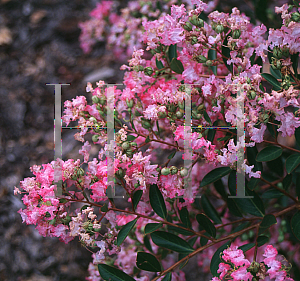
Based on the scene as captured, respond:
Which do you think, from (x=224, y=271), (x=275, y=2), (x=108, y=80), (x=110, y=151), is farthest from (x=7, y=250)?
(x=275, y=2)

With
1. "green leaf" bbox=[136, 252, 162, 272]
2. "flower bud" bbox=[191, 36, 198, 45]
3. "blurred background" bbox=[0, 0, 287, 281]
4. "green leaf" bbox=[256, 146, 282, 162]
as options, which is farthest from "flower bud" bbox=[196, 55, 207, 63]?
"blurred background" bbox=[0, 0, 287, 281]

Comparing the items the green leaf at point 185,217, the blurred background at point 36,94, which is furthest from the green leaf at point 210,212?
the blurred background at point 36,94

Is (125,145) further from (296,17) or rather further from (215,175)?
(296,17)

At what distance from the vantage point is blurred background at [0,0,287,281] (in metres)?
1.69

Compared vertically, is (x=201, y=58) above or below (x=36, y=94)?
above

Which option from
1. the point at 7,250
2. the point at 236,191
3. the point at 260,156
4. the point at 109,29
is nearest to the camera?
the point at 260,156

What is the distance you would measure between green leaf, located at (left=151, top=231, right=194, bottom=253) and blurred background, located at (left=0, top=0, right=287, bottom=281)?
1.01 m

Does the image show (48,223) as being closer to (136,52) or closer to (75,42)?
(136,52)

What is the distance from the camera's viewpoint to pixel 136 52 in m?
0.86

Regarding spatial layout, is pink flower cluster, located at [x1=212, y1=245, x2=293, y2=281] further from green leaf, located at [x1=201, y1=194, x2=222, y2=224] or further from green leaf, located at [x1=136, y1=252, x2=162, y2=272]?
green leaf, located at [x1=201, y1=194, x2=222, y2=224]

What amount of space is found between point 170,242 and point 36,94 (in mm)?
1577

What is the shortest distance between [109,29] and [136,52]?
1.11 m

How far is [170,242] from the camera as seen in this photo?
0.80 m

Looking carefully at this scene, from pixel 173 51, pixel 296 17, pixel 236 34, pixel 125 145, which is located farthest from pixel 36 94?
pixel 296 17
